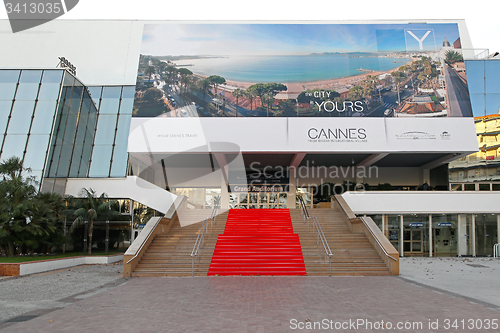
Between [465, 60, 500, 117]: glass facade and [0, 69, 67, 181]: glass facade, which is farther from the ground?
[465, 60, 500, 117]: glass facade

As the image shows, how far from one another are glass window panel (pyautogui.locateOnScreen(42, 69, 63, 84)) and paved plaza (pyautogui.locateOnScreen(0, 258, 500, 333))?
14428mm

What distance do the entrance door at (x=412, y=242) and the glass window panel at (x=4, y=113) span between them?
23.0 metres

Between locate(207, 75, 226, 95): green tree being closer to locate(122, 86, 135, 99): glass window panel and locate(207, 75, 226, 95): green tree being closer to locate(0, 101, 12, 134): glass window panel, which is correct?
locate(122, 86, 135, 99): glass window panel

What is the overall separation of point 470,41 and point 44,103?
28917 millimetres

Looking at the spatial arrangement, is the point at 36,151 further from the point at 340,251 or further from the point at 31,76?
the point at 340,251

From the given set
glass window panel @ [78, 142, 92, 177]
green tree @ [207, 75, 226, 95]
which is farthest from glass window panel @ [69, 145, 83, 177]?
green tree @ [207, 75, 226, 95]

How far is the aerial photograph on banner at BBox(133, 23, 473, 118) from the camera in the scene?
22.3m

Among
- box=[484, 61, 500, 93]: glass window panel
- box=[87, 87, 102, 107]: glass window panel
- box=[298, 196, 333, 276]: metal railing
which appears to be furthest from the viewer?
box=[87, 87, 102, 107]: glass window panel

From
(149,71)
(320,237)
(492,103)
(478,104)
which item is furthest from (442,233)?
(149,71)

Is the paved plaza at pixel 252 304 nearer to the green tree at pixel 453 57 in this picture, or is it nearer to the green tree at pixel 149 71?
the green tree at pixel 149 71

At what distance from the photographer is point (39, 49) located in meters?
26.5

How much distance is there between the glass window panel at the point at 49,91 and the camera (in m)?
21.1

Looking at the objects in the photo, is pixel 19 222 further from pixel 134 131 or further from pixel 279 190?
pixel 279 190

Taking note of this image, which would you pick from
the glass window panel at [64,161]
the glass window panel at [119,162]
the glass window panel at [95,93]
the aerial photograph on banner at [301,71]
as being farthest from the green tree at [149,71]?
the glass window panel at [64,161]
